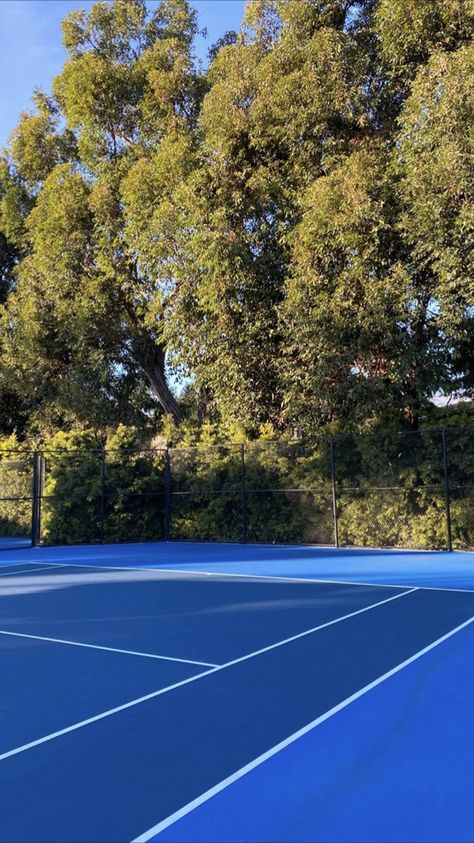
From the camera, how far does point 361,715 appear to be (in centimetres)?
460

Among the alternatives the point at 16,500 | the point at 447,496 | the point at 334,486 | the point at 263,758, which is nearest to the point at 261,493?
the point at 334,486

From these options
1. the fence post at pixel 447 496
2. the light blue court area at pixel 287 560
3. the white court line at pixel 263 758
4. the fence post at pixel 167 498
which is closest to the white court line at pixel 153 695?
the white court line at pixel 263 758

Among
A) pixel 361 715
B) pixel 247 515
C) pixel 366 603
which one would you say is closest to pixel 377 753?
pixel 361 715

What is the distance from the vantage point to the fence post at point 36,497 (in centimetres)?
1772

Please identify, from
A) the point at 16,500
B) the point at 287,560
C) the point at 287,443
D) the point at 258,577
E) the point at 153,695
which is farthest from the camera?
the point at 16,500

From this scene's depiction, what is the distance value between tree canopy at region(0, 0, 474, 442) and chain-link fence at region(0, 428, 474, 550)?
1099 millimetres

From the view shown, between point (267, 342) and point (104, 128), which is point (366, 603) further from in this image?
point (104, 128)

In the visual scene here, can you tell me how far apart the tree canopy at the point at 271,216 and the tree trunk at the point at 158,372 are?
28cm

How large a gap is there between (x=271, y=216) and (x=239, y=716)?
555 inches

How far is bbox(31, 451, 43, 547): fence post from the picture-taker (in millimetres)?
17719

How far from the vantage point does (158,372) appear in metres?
23.7

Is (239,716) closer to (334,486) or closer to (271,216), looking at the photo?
(334,486)

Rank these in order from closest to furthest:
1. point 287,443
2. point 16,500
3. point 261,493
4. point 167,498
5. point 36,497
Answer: point 36,497 → point 287,443 → point 261,493 → point 167,498 → point 16,500

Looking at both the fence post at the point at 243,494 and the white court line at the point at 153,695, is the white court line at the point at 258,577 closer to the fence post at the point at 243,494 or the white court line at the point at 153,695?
the white court line at the point at 153,695
